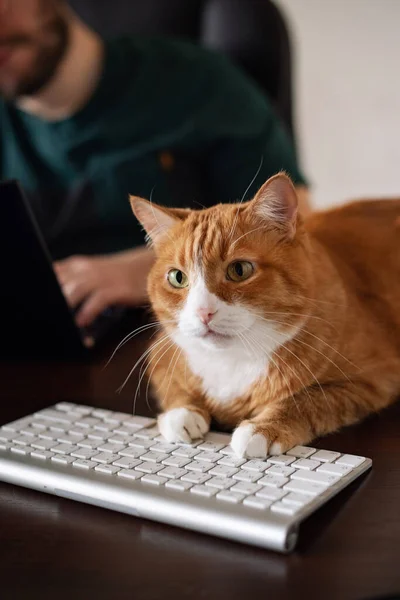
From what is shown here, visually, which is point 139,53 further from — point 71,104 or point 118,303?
point 118,303

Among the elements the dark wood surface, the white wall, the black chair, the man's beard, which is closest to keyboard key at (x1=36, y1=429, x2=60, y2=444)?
the dark wood surface

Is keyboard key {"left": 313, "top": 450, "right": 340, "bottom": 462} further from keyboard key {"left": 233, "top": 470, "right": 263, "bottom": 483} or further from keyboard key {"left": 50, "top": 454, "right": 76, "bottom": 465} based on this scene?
keyboard key {"left": 50, "top": 454, "right": 76, "bottom": 465}

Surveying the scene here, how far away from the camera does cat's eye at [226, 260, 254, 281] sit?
911 mm

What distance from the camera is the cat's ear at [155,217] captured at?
39.9 inches

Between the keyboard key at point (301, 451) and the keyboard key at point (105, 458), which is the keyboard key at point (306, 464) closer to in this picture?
the keyboard key at point (301, 451)

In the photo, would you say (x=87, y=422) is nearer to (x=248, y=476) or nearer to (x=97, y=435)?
(x=97, y=435)

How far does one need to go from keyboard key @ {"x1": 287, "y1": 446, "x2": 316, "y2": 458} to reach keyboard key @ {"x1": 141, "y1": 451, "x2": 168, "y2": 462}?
0.47 ft

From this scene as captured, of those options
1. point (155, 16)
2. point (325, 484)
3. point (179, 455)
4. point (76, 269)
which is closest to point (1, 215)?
point (76, 269)

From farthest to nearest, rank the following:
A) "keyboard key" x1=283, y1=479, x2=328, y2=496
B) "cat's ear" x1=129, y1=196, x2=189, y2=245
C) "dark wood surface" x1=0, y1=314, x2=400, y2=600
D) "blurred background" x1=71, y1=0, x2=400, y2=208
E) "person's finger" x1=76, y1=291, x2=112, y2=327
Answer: "blurred background" x1=71, y1=0, x2=400, y2=208 → "person's finger" x1=76, y1=291, x2=112, y2=327 → "cat's ear" x1=129, y1=196, x2=189, y2=245 → "keyboard key" x1=283, y1=479, x2=328, y2=496 → "dark wood surface" x1=0, y1=314, x2=400, y2=600

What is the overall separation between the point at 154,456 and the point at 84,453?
0.09 metres

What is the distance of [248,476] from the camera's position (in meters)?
→ 0.75

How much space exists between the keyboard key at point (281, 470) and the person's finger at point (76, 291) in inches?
30.0

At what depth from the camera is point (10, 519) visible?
0.73 metres

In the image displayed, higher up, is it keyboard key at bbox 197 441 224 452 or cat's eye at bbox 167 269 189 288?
cat's eye at bbox 167 269 189 288
